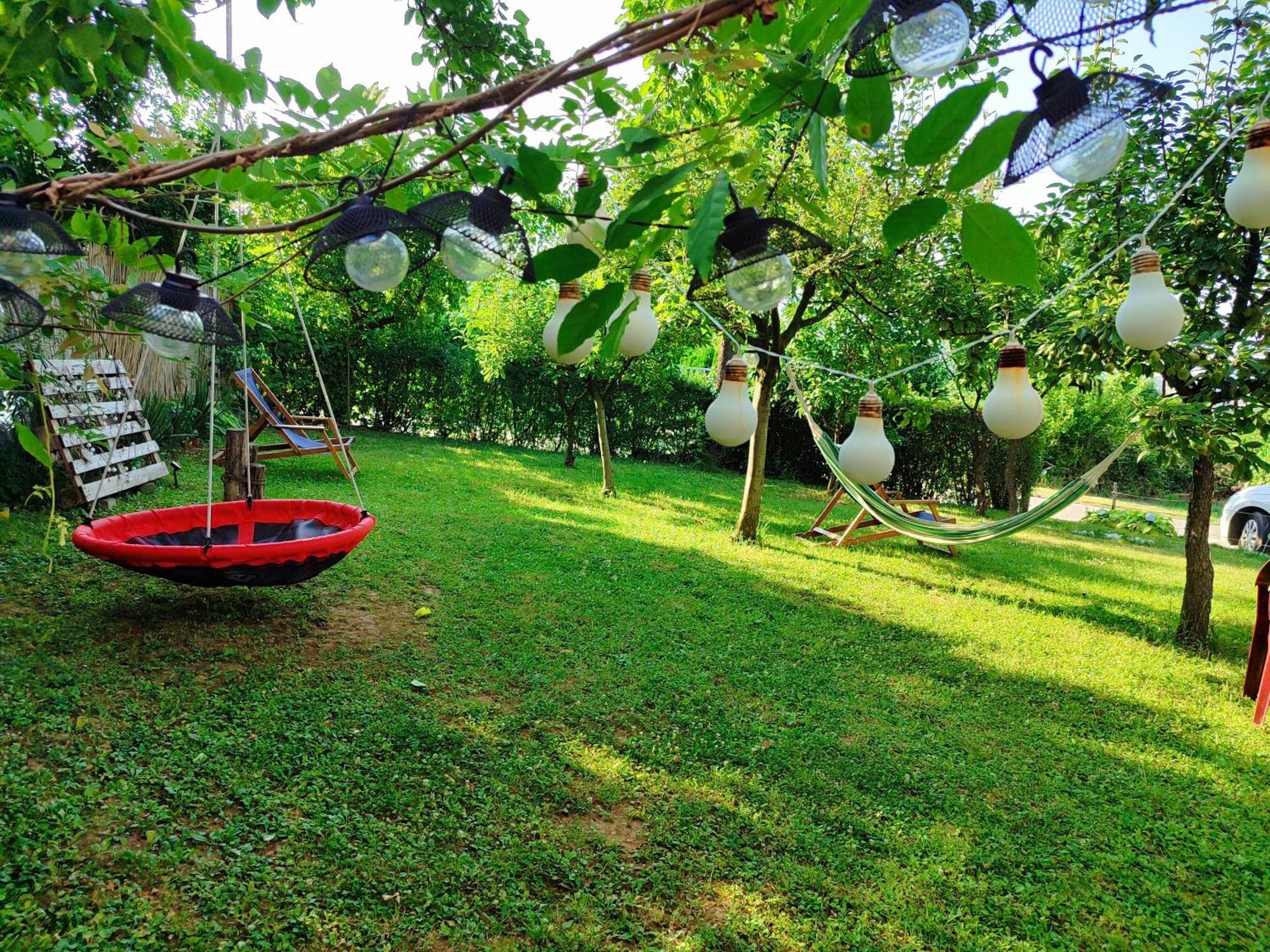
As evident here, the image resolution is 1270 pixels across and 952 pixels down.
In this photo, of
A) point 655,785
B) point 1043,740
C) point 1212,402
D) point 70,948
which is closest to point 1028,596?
point 1212,402

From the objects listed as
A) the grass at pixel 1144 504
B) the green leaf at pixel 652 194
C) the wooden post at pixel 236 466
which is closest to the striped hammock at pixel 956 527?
the green leaf at pixel 652 194

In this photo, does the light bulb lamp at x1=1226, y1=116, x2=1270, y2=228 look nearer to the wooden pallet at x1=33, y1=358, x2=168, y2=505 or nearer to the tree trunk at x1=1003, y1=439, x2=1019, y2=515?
the wooden pallet at x1=33, y1=358, x2=168, y2=505

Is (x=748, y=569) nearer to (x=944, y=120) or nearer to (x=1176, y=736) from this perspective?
(x=1176, y=736)

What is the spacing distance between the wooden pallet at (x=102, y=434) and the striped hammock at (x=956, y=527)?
4086 millimetres

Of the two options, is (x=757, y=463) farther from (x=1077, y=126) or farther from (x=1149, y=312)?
(x=1077, y=126)

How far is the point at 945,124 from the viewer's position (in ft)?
1.83

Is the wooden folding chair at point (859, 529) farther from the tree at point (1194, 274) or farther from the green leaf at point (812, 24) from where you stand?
the green leaf at point (812, 24)

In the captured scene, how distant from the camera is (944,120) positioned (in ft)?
1.83

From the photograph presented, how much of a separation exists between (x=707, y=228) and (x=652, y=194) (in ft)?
0.18

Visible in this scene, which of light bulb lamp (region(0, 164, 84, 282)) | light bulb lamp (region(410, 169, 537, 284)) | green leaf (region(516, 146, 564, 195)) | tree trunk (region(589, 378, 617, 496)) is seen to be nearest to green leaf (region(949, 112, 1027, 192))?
green leaf (region(516, 146, 564, 195))

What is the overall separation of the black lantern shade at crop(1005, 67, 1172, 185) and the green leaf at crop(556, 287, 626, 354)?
52 centimetres

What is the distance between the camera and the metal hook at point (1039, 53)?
779 millimetres

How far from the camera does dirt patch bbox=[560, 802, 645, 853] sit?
2.02 metres

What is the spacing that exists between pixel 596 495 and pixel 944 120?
23.2 ft
